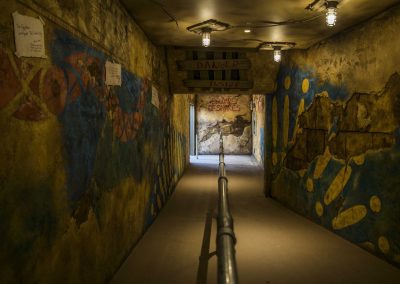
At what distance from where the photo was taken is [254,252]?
4598mm

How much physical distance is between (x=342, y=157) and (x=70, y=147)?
387 cm

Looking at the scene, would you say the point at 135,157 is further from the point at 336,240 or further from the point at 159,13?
the point at 336,240

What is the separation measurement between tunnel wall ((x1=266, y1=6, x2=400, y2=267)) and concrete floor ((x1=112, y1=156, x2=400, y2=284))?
0.93ft

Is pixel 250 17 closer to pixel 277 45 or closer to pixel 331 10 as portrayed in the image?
pixel 331 10

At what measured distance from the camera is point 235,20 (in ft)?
14.8

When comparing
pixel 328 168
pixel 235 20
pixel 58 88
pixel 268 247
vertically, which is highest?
pixel 235 20

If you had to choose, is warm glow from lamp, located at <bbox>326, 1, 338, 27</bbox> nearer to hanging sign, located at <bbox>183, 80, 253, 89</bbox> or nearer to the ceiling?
the ceiling

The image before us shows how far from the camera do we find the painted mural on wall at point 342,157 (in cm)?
414

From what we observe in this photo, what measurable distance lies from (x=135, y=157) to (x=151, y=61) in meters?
1.83

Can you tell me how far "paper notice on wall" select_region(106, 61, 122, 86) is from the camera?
3543mm

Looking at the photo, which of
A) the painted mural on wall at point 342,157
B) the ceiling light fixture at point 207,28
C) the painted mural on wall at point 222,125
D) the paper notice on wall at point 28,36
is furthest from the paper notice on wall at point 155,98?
the painted mural on wall at point 222,125

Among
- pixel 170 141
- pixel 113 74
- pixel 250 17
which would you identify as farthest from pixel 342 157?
pixel 170 141

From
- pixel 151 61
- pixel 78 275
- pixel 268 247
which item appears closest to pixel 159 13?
pixel 151 61

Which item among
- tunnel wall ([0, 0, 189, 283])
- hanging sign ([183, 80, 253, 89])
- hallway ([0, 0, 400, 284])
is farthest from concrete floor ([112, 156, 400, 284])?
hanging sign ([183, 80, 253, 89])
